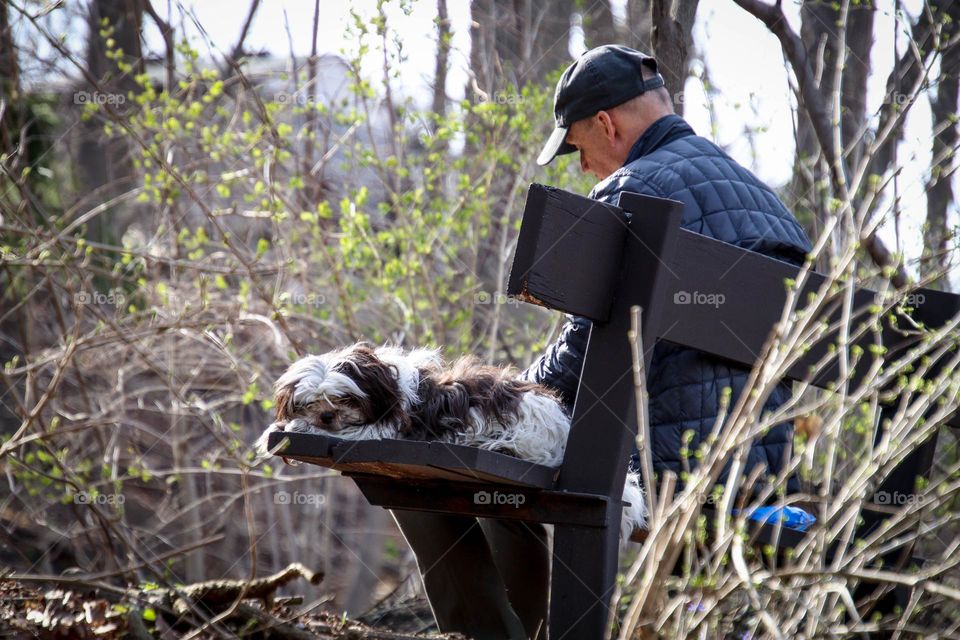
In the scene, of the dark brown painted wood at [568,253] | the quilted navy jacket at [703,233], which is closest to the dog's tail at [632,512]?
the quilted navy jacket at [703,233]

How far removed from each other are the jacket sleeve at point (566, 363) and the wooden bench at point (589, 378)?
37 centimetres

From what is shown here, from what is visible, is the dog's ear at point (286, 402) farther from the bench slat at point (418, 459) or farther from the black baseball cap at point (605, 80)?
the black baseball cap at point (605, 80)

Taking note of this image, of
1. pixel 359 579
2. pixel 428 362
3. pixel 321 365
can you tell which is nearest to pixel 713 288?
pixel 428 362

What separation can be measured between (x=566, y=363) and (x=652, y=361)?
0.90ft

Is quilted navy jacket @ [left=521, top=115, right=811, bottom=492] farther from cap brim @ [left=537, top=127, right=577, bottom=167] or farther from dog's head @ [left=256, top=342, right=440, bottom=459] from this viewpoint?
dog's head @ [left=256, top=342, right=440, bottom=459]

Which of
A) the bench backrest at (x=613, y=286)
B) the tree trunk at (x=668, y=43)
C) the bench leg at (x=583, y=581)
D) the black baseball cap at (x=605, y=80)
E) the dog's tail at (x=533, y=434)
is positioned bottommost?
the bench leg at (x=583, y=581)

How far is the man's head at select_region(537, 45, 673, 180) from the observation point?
3658 mm

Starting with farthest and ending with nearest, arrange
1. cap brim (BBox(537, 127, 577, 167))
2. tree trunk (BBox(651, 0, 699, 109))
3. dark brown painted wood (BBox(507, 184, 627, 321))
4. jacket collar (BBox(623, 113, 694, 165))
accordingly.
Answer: tree trunk (BBox(651, 0, 699, 109)) → cap brim (BBox(537, 127, 577, 167)) → jacket collar (BBox(623, 113, 694, 165)) → dark brown painted wood (BBox(507, 184, 627, 321))

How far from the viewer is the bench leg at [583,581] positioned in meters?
2.64

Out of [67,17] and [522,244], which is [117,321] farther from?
[67,17]

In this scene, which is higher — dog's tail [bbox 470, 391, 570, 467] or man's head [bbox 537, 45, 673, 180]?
man's head [bbox 537, 45, 673, 180]

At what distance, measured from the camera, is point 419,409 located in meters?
3.10

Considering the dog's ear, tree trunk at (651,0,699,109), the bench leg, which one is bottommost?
the bench leg

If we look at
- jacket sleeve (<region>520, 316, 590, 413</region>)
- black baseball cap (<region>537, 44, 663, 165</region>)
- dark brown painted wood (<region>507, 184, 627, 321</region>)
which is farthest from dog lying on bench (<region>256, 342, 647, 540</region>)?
black baseball cap (<region>537, 44, 663, 165</region>)
